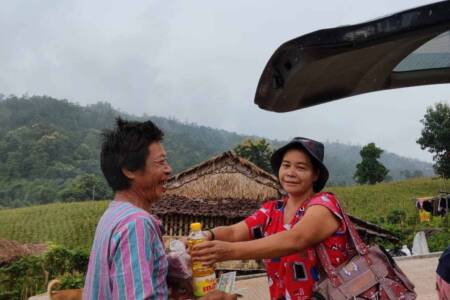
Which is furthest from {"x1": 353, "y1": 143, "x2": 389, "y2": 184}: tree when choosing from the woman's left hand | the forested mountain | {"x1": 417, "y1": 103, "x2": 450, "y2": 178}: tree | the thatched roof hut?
the woman's left hand

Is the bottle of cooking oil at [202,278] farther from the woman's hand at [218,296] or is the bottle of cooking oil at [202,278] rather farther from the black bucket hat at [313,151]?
the black bucket hat at [313,151]

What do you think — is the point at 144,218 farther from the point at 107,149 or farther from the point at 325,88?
the point at 325,88

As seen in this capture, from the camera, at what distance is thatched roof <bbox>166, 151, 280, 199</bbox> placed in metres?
13.8

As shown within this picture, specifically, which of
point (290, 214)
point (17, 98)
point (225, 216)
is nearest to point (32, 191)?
point (225, 216)

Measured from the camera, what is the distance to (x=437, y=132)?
30031 millimetres

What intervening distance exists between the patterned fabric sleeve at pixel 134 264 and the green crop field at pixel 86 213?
1801 cm

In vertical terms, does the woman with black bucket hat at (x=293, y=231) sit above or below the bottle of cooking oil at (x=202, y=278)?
above

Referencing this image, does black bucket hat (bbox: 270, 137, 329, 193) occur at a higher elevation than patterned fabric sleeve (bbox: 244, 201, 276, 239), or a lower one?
higher

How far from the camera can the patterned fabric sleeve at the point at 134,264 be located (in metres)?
1.32

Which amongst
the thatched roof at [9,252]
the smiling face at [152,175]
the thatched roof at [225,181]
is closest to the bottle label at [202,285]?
the smiling face at [152,175]

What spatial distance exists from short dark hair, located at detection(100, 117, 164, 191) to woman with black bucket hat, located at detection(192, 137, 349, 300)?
1.19 ft

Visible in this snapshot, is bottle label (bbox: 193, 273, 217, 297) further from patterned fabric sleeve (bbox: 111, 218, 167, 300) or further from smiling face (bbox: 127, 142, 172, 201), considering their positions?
smiling face (bbox: 127, 142, 172, 201)

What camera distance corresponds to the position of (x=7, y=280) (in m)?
8.09

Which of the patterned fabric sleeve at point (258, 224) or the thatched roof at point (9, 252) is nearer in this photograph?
the patterned fabric sleeve at point (258, 224)
